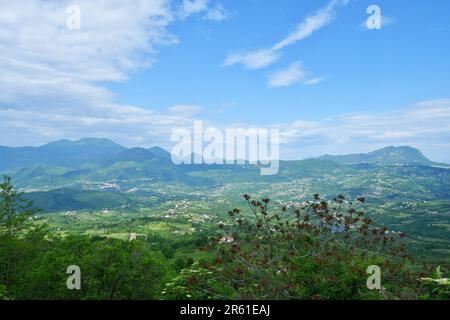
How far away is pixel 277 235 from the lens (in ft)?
50.3

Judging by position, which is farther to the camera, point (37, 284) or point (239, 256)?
point (37, 284)

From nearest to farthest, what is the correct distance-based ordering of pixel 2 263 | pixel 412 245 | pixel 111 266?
pixel 111 266 → pixel 2 263 → pixel 412 245

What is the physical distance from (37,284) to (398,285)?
85.1 ft

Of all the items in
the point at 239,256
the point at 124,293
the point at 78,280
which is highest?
the point at 239,256

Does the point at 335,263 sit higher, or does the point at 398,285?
the point at 335,263

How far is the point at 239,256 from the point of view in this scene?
13.1 m

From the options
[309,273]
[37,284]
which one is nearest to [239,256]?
[309,273]
